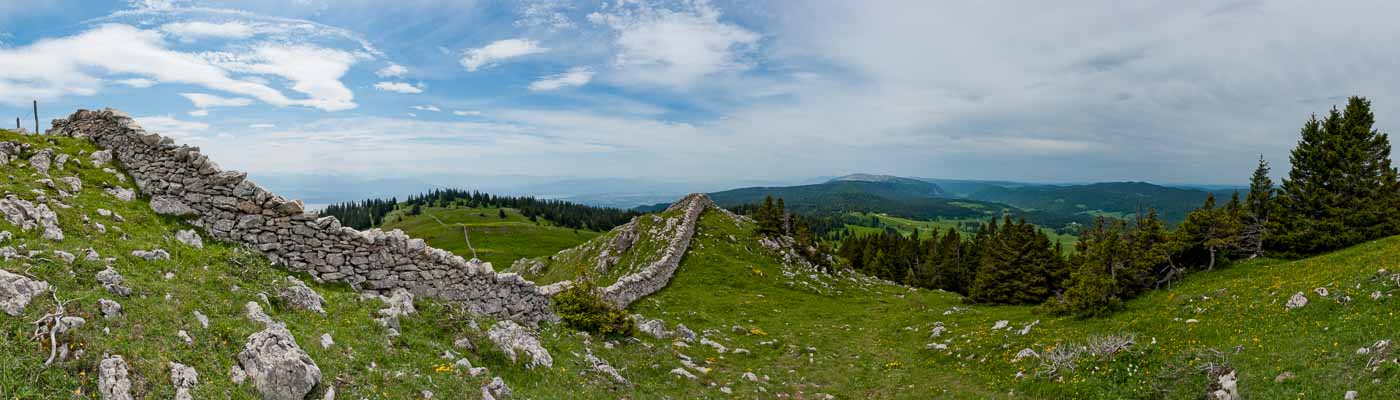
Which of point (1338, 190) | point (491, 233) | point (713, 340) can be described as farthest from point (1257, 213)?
point (491, 233)

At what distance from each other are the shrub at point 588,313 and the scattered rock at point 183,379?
1240cm

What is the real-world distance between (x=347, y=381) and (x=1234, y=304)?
91.2 feet

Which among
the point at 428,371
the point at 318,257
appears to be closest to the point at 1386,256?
the point at 428,371

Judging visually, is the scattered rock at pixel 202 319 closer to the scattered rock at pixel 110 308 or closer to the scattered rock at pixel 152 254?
the scattered rock at pixel 110 308

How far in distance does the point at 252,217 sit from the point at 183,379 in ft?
26.3

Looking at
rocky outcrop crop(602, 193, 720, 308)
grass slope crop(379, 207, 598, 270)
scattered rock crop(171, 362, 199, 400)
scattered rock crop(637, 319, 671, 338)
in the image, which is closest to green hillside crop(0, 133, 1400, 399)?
scattered rock crop(171, 362, 199, 400)

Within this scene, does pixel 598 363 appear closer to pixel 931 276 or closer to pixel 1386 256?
pixel 1386 256

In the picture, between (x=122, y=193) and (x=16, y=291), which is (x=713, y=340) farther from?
(x=16, y=291)

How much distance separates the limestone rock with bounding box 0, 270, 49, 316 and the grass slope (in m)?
104

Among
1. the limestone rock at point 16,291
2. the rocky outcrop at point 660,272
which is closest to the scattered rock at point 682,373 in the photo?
the rocky outcrop at point 660,272

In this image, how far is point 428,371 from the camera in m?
11.2

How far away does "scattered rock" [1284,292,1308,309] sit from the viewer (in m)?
17.4

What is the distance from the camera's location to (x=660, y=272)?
37156 millimetres

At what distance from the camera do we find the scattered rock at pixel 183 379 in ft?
24.2
